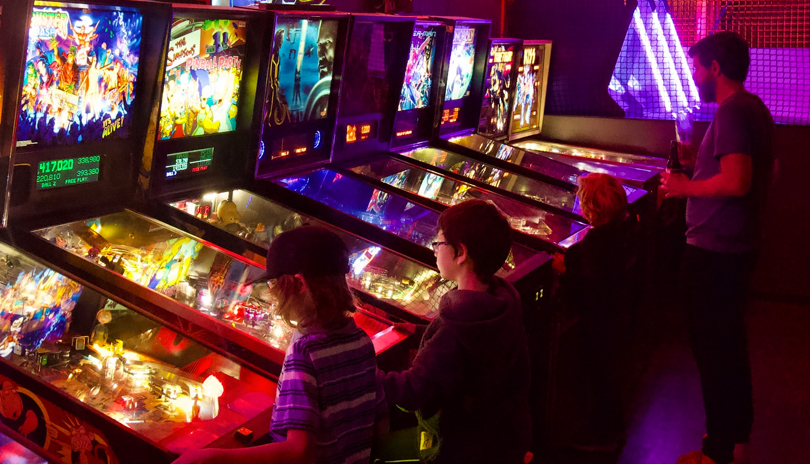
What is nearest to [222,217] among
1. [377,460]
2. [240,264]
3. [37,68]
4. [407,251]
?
[240,264]

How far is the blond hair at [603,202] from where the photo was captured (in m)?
2.71

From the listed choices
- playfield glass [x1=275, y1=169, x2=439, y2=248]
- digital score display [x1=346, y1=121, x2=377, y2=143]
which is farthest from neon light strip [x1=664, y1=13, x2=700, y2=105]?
playfield glass [x1=275, y1=169, x2=439, y2=248]

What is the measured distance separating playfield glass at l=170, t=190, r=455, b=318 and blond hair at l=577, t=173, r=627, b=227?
658 mm

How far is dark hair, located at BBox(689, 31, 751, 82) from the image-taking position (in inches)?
107

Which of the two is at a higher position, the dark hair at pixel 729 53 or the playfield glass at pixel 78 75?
the dark hair at pixel 729 53

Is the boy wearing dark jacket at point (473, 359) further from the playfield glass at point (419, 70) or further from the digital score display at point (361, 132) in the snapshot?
the playfield glass at point (419, 70)

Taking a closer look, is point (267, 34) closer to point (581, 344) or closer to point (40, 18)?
point (40, 18)

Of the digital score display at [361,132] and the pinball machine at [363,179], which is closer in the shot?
the pinball machine at [363,179]

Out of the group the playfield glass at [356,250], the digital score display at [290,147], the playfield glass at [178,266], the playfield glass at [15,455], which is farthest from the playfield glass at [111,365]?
the digital score display at [290,147]

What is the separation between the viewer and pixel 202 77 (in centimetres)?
252

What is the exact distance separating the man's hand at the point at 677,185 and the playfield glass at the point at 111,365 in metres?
1.82

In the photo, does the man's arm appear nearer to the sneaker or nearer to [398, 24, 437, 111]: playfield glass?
the sneaker

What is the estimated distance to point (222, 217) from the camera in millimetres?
2641

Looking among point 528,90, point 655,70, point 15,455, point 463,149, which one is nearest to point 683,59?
point 655,70
